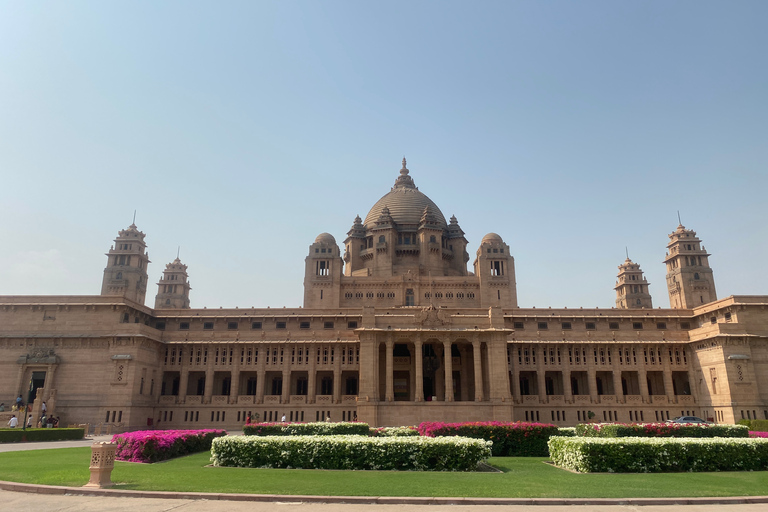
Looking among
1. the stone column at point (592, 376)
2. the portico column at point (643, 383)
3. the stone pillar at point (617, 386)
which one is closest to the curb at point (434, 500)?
the stone column at point (592, 376)

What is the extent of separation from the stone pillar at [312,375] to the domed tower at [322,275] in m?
12.6

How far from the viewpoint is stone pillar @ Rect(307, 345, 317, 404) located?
53.3 meters

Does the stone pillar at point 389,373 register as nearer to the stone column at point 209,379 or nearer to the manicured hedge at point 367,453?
the stone column at point 209,379

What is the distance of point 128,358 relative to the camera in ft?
163

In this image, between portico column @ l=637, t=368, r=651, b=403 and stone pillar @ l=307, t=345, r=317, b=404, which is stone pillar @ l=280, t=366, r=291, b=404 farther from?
portico column @ l=637, t=368, r=651, b=403

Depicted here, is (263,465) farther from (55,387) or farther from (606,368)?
(606,368)

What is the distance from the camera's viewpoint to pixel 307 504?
46.8 feet

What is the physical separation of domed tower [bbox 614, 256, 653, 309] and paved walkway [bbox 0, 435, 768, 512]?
283 ft

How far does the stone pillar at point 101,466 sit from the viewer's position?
16.1 metres

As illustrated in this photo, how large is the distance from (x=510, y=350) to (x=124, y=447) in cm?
4022

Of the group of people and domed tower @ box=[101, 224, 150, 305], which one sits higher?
domed tower @ box=[101, 224, 150, 305]

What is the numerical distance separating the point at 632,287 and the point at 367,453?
87996 millimetres

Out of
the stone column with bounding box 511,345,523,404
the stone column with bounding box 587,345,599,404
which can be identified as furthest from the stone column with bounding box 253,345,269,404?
the stone column with bounding box 587,345,599,404

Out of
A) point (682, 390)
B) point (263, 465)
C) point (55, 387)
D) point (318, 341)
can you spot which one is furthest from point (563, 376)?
point (55, 387)
